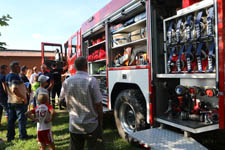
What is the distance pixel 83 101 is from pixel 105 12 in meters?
2.70

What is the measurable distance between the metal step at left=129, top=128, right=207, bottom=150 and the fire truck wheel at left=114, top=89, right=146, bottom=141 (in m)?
0.33

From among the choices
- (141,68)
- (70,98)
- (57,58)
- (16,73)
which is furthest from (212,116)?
(57,58)

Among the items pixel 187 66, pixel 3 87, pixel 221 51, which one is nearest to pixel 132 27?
pixel 187 66

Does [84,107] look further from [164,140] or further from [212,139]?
[212,139]

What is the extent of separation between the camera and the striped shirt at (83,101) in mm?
2271

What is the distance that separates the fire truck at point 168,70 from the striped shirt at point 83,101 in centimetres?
91

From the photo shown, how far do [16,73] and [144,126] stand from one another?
2981 mm

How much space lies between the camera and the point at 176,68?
2.84 metres

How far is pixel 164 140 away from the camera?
8.72 ft

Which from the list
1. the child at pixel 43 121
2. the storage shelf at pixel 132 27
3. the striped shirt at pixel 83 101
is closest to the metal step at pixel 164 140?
the striped shirt at pixel 83 101

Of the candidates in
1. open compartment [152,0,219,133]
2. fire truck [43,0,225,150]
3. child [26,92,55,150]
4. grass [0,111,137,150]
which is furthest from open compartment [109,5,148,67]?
child [26,92,55,150]

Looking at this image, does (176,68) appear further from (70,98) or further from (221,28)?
(70,98)

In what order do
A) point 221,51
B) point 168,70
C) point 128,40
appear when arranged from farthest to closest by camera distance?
point 128,40 → point 168,70 → point 221,51

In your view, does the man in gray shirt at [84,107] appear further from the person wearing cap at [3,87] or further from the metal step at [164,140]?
the person wearing cap at [3,87]
